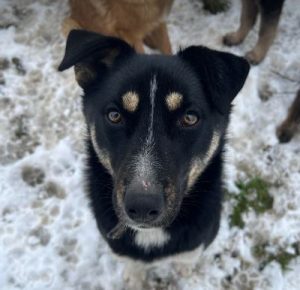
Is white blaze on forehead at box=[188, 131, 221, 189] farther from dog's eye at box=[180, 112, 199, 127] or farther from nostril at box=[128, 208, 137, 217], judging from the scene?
nostril at box=[128, 208, 137, 217]

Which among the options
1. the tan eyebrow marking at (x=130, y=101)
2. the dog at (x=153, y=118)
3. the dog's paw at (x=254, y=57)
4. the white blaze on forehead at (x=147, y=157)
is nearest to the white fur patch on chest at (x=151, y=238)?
the dog at (x=153, y=118)

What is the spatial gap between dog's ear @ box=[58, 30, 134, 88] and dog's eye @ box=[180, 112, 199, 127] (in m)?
0.63

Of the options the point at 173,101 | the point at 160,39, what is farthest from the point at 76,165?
the point at 173,101

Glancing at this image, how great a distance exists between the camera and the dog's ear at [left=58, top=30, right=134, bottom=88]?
2.52 metres

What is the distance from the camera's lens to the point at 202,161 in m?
2.76

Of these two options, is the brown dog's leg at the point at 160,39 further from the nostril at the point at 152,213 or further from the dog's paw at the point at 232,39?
the nostril at the point at 152,213

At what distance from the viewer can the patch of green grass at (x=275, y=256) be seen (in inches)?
149

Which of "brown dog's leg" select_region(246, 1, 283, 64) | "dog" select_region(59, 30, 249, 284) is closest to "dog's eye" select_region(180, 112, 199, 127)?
"dog" select_region(59, 30, 249, 284)

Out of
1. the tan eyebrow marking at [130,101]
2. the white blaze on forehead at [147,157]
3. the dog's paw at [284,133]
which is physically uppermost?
the tan eyebrow marking at [130,101]

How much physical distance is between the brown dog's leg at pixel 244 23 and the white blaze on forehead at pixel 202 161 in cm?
248

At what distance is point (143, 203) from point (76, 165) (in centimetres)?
209

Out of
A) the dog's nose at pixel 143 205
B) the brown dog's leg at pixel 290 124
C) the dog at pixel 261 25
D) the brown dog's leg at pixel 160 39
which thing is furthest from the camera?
the brown dog's leg at pixel 160 39

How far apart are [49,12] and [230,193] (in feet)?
10.2

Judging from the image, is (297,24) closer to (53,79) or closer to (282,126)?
(282,126)
